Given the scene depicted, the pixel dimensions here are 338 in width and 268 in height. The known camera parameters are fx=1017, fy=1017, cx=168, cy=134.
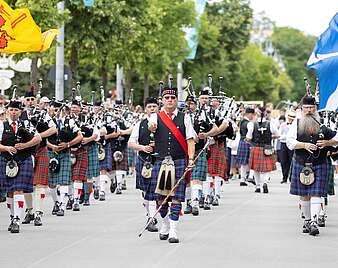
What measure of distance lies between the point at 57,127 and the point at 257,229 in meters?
3.44

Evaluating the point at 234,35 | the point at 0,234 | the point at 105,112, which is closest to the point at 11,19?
the point at 105,112

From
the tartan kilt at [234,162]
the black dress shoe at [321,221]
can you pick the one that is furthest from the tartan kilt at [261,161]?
the black dress shoe at [321,221]

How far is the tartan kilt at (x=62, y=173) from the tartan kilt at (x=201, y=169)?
1919 mm

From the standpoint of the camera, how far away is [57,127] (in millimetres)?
14836

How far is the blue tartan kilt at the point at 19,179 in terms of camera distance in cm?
1261

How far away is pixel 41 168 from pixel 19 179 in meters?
1.23

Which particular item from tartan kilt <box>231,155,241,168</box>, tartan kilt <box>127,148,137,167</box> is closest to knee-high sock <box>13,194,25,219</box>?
tartan kilt <box>127,148,137,167</box>

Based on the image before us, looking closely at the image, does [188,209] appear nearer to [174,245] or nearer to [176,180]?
[176,180]

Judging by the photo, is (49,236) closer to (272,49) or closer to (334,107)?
(334,107)

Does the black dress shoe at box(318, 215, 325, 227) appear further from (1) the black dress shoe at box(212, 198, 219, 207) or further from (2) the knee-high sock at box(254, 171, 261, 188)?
(2) the knee-high sock at box(254, 171, 261, 188)

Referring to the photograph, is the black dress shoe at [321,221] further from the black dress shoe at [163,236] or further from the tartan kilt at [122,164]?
the tartan kilt at [122,164]

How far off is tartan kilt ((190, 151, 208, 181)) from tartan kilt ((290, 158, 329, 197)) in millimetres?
3111

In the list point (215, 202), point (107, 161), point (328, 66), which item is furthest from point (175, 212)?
point (107, 161)

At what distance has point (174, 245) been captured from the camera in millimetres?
11336
